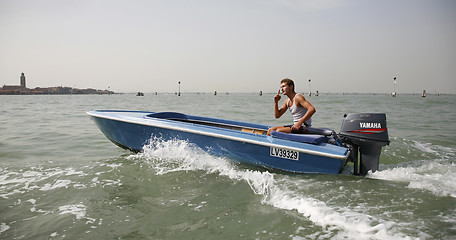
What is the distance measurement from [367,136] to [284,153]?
142cm

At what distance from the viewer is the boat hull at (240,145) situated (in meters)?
4.67

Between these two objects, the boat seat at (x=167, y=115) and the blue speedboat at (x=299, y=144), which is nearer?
the blue speedboat at (x=299, y=144)

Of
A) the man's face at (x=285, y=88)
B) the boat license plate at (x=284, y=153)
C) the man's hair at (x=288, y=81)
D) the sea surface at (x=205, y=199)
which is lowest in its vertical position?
the sea surface at (x=205, y=199)

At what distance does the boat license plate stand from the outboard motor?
96 centimetres

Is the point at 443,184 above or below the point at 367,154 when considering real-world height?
below

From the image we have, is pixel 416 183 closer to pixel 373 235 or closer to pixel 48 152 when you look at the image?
pixel 373 235

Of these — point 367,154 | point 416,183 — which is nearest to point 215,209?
point 367,154

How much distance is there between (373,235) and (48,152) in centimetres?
740

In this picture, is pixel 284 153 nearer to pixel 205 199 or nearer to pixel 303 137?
pixel 303 137

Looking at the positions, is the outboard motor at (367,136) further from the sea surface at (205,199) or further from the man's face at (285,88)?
the man's face at (285,88)

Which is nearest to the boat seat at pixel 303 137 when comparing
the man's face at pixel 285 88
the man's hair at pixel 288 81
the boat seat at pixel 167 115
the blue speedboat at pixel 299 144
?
the blue speedboat at pixel 299 144

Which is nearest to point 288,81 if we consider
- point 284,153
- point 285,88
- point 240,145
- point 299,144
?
point 285,88

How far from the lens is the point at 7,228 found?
3322mm

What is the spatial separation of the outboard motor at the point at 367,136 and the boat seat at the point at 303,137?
1.49 ft
